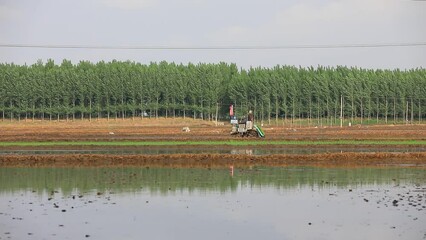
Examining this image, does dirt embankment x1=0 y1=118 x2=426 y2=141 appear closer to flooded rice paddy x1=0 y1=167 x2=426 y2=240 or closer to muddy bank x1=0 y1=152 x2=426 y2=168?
muddy bank x1=0 y1=152 x2=426 y2=168

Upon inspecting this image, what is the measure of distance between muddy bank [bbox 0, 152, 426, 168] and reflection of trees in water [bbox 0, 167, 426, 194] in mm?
2756

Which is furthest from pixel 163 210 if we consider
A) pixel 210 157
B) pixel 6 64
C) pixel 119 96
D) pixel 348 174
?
pixel 6 64

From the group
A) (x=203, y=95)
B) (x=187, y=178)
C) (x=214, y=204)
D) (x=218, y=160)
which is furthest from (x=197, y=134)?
(x=203, y=95)

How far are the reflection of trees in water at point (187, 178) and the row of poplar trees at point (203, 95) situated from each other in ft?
388

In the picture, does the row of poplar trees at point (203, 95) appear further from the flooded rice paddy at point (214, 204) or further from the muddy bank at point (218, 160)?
the flooded rice paddy at point (214, 204)

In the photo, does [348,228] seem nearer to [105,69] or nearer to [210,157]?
[210,157]

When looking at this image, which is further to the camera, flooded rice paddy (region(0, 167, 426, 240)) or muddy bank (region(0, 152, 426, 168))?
muddy bank (region(0, 152, 426, 168))

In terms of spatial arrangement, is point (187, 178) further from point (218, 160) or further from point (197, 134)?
point (197, 134)

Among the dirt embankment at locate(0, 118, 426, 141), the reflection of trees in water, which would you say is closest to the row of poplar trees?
the dirt embankment at locate(0, 118, 426, 141)

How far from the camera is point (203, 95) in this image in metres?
159

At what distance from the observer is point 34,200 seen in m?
25.5

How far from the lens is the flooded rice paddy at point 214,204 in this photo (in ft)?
65.1

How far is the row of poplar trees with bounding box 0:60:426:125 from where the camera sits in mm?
155750

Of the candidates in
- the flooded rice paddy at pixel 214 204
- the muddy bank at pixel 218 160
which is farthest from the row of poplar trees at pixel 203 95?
the flooded rice paddy at pixel 214 204
